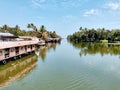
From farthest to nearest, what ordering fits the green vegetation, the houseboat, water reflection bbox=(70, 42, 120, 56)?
the green vegetation → water reflection bbox=(70, 42, 120, 56) → the houseboat

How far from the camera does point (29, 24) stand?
94.6m

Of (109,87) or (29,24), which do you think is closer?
(109,87)

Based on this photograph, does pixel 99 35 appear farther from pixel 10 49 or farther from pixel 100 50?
pixel 10 49

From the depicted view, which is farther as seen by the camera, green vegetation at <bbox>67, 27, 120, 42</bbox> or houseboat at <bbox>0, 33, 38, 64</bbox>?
green vegetation at <bbox>67, 27, 120, 42</bbox>

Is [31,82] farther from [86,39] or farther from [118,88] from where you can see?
[86,39]

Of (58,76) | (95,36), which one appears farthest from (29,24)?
(58,76)

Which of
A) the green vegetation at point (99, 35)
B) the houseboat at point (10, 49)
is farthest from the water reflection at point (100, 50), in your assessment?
the green vegetation at point (99, 35)

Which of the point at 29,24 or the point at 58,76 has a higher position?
the point at 29,24

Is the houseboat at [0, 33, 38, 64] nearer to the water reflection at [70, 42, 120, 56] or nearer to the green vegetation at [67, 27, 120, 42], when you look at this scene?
the water reflection at [70, 42, 120, 56]

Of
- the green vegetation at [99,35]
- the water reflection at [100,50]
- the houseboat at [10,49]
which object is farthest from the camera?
the green vegetation at [99,35]

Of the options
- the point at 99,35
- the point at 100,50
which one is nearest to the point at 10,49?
the point at 100,50

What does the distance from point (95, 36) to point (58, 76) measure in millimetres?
102623

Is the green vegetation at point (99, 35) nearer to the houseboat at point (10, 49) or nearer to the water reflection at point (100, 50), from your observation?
the water reflection at point (100, 50)

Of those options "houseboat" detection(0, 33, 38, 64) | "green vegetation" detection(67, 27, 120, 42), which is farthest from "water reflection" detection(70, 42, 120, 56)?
"green vegetation" detection(67, 27, 120, 42)
